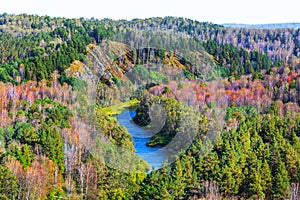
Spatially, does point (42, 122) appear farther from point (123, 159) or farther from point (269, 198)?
point (269, 198)

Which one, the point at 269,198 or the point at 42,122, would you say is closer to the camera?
the point at 269,198

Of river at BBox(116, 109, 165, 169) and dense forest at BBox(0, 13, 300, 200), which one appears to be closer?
dense forest at BBox(0, 13, 300, 200)

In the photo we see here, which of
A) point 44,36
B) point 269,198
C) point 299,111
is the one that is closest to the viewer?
point 269,198

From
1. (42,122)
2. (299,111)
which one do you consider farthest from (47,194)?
(299,111)

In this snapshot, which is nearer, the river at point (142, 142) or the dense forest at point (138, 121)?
the dense forest at point (138, 121)
